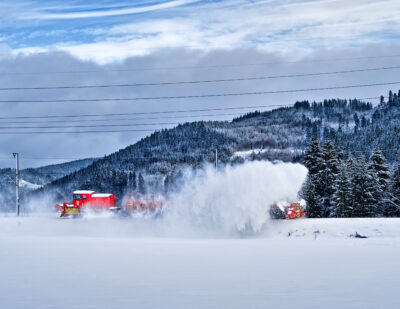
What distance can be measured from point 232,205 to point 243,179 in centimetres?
164

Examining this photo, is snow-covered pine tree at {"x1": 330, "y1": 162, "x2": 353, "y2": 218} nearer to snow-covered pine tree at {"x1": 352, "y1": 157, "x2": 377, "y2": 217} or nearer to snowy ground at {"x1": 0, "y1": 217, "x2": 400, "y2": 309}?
snow-covered pine tree at {"x1": 352, "y1": 157, "x2": 377, "y2": 217}

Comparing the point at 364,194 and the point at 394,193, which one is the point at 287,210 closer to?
the point at 364,194

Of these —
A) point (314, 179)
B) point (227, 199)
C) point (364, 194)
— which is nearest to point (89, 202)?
point (314, 179)

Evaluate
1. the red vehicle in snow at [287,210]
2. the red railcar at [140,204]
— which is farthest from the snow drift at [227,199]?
the red railcar at [140,204]

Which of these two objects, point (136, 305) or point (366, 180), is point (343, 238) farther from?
point (366, 180)

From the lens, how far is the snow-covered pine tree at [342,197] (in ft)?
183

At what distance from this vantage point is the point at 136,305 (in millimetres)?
11688

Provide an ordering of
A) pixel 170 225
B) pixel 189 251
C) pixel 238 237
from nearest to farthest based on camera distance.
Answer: pixel 189 251
pixel 238 237
pixel 170 225

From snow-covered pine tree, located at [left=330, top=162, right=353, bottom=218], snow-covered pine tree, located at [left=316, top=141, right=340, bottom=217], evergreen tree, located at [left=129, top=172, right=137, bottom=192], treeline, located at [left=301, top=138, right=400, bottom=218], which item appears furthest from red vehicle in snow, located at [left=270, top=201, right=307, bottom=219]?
evergreen tree, located at [left=129, top=172, right=137, bottom=192]

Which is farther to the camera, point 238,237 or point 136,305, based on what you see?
point 238,237

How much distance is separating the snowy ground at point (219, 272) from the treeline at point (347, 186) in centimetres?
2702

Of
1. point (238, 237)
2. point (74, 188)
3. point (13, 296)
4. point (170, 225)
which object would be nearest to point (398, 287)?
point (13, 296)

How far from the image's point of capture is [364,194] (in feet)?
184

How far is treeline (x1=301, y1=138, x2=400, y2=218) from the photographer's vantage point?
2194 inches
